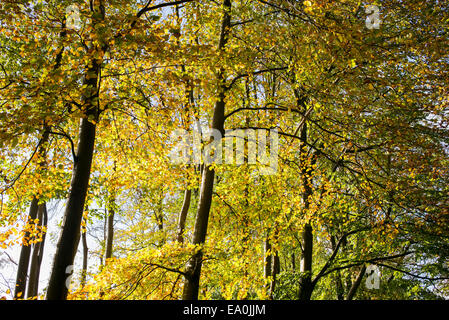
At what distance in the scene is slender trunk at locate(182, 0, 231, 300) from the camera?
20.7 ft

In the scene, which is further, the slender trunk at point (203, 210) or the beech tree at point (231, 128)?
the slender trunk at point (203, 210)

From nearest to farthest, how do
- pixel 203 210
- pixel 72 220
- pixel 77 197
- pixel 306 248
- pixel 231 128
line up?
1. pixel 72 220
2. pixel 77 197
3. pixel 203 210
4. pixel 231 128
5. pixel 306 248

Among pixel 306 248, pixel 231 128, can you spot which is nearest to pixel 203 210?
pixel 231 128

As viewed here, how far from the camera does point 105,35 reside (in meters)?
4.11

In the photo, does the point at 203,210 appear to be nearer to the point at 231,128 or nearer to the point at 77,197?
the point at 231,128

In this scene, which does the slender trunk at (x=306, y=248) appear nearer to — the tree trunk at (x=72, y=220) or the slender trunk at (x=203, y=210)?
the slender trunk at (x=203, y=210)

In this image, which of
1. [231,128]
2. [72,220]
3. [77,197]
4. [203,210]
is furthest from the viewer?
[231,128]

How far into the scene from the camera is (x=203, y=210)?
7004mm

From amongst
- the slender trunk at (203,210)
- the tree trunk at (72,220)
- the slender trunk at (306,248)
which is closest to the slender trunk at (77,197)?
the tree trunk at (72,220)

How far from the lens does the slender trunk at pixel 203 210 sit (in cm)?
632

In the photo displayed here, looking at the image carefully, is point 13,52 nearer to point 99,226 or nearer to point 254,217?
point 254,217
